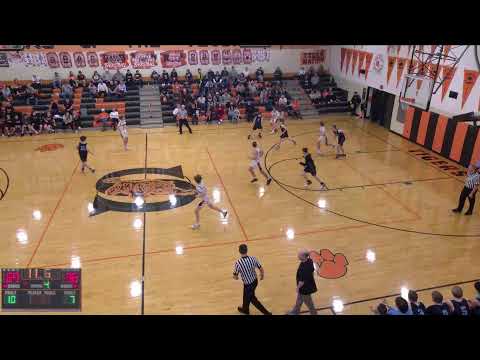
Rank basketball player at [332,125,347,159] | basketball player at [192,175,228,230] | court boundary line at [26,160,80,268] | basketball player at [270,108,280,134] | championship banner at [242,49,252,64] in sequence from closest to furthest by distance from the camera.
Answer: court boundary line at [26,160,80,268]
basketball player at [192,175,228,230]
basketball player at [332,125,347,159]
basketball player at [270,108,280,134]
championship banner at [242,49,252,64]

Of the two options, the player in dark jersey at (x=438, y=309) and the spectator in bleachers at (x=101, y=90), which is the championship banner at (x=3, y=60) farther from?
the player in dark jersey at (x=438, y=309)

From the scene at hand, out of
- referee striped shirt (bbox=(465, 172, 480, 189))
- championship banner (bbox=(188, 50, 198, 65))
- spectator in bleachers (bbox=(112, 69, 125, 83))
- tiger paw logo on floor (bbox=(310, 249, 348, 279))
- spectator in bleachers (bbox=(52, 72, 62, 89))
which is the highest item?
championship banner (bbox=(188, 50, 198, 65))

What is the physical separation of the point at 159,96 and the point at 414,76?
51.4ft

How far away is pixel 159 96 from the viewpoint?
966 inches

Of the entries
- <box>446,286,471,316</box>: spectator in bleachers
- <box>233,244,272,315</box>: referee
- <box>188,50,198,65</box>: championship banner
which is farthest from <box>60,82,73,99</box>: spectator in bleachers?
<box>446,286,471,316</box>: spectator in bleachers

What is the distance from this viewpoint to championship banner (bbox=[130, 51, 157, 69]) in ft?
82.6

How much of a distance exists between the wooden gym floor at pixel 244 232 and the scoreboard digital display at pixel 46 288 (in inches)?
59.6

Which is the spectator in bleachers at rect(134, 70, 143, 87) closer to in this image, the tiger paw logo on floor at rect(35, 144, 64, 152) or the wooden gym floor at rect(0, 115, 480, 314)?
the tiger paw logo on floor at rect(35, 144, 64, 152)

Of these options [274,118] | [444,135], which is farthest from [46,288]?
[444,135]

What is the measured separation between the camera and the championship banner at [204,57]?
25922 millimetres

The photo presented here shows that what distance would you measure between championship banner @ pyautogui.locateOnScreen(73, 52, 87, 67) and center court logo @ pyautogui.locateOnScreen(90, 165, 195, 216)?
1358 cm

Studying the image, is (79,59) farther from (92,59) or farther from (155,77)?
(155,77)

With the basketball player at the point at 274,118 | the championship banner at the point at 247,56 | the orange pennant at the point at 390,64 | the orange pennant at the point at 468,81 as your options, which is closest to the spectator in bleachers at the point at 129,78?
Result: the championship banner at the point at 247,56
